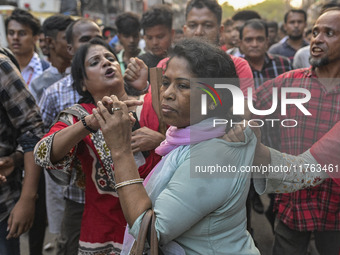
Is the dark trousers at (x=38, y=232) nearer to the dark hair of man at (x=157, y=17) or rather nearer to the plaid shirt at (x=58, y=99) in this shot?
the plaid shirt at (x=58, y=99)

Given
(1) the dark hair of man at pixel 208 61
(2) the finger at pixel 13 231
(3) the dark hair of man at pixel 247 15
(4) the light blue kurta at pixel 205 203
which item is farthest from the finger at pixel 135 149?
(3) the dark hair of man at pixel 247 15

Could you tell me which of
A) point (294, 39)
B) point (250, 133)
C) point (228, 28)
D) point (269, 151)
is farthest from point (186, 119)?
point (228, 28)

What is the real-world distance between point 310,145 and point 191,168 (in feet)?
4.38

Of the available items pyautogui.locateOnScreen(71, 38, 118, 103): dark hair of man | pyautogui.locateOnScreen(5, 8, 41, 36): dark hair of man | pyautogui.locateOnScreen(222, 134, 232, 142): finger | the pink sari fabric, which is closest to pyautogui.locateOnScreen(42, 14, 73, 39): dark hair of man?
pyautogui.locateOnScreen(5, 8, 41, 36): dark hair of man

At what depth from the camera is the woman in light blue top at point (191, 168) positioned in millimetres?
1276

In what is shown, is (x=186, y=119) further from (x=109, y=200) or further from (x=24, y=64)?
(x=24, y=64)

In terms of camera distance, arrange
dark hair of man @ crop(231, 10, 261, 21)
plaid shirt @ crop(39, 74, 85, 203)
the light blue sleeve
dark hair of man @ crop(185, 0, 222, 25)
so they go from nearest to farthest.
Result: 1. the light blue sleeve
2. plaid shirt @ crop(39, 74, 85, 203)
3. dark hair of man @ crop(185, 0, 222, 25)
4. dark hair of man @ crop(231, 10, 261, 21)

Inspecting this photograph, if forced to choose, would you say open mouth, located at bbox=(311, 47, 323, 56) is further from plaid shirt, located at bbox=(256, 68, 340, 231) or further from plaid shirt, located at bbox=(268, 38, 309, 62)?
plaid shirt, located at bbox=(268, 38, 309, 62)

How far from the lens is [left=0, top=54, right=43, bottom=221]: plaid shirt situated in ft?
6.48

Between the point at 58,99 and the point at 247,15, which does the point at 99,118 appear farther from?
the point at 247,15

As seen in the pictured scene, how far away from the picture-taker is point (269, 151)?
1.72 meters

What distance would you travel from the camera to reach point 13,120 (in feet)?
6.61

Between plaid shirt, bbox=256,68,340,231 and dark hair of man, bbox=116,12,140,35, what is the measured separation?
8.67ft

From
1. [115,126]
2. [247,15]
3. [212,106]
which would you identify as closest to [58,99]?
[115,126]
